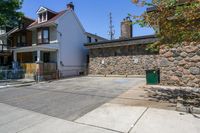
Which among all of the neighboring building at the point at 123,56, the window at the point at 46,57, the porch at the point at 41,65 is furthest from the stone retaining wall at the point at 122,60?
the window at the point at 46,57

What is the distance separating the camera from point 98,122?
502 centimetres

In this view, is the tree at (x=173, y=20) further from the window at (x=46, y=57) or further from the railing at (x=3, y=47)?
the railing at (x=3, y=47)

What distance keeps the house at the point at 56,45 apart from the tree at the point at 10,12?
2.17 meters

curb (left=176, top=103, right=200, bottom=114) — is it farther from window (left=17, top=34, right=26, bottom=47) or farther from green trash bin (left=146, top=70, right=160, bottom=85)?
window (left=17, top=34, right=26, bottom=47)

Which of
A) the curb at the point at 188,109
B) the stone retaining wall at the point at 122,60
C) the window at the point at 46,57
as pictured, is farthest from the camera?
the window at the point at 46,57

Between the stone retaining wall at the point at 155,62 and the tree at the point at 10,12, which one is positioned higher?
the tree at the point at 10,12

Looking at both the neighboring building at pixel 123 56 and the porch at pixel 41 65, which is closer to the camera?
the porch at pixel 41 65

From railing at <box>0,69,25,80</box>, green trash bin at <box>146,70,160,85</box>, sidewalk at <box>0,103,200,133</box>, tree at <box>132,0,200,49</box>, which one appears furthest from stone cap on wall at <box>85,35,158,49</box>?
sidewalk at <box>0,103,200,133</box>

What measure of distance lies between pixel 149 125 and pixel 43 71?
14560 millimetres

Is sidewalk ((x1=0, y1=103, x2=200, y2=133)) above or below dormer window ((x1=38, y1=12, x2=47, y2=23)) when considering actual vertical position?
below

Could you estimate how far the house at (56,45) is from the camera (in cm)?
1885

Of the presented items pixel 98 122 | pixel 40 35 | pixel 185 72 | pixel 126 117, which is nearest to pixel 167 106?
pixel 126 117

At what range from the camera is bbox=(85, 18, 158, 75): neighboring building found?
17.4m

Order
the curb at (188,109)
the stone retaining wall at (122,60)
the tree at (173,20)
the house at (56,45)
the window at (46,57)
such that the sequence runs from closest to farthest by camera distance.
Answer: the curb at (188,109), the tree at (173,20), the stone retaining wall at (122,60), the house at (56,45), the window at (46,57)
